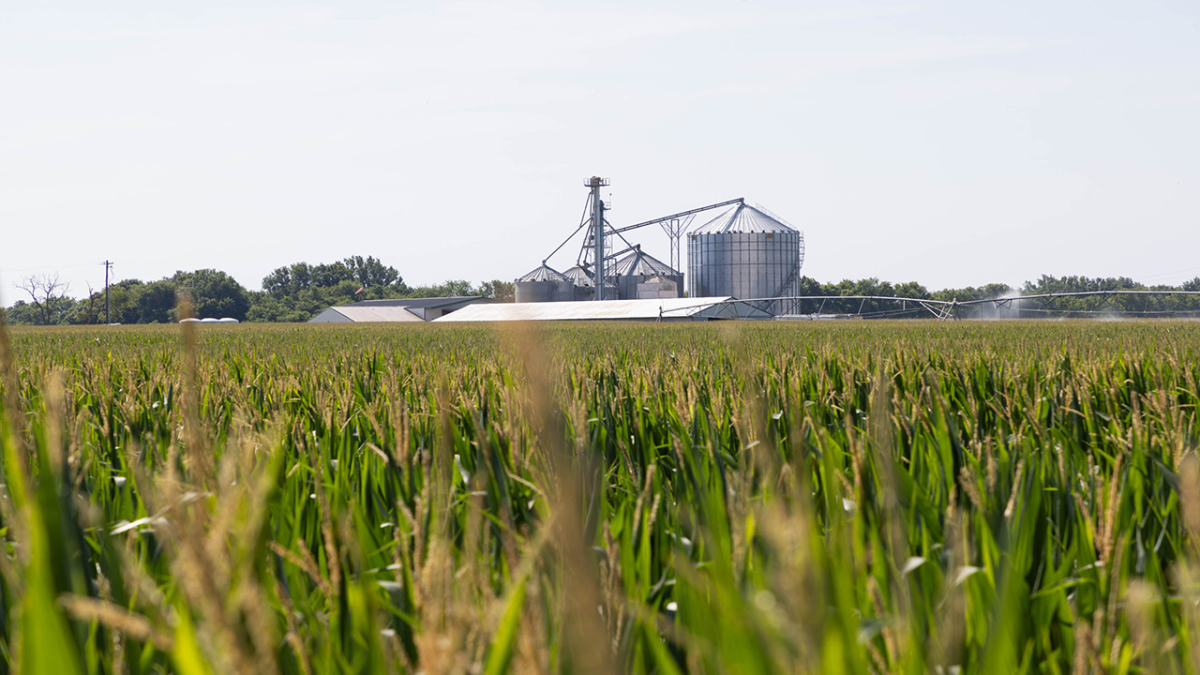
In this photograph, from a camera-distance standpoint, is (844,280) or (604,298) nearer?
(604,298)

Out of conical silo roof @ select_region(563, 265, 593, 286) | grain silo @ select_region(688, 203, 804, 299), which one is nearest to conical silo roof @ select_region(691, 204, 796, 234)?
grain silo @ select_region(688, 203, 804, 299)

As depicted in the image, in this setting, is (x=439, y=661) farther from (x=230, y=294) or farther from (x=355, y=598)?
(x=230, y=294)

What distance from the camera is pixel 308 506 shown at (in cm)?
222

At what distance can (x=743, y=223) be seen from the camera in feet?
195

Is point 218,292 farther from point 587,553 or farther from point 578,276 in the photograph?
point 587,553

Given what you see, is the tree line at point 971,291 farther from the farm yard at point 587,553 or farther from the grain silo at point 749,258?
the farm yard at point 587,553

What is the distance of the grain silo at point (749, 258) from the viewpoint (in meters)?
58.2

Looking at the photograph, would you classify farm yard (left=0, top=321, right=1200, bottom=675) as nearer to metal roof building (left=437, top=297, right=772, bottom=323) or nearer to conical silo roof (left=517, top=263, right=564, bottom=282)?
metal roof building (left=437, top=297, right=772, bottom=323)

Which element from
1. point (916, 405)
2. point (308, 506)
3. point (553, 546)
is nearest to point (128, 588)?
point (553, 546)

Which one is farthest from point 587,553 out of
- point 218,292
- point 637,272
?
point 218,292

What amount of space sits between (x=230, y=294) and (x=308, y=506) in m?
106

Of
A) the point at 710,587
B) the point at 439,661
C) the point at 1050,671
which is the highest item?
the point at 439,661

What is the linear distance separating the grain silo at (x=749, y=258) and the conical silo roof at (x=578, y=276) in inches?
427

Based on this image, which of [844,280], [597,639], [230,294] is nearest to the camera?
[597,639]
